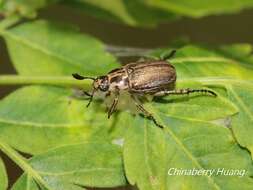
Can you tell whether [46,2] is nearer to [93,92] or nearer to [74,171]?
[93,92]

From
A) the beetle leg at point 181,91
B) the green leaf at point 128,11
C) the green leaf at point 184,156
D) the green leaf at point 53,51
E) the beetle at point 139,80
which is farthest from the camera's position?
the green leaf at point 128,11

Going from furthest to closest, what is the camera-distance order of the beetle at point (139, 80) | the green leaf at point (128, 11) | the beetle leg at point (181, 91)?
1. the green leaf at point (128, 11)
2. the beetle at point (139, 80)
3. the beetle leg at point (181, 91)

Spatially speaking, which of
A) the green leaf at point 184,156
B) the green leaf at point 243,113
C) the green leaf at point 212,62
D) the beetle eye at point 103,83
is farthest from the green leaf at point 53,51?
the green leaf at point 243,113

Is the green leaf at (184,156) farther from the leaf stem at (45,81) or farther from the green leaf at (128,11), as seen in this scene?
the green leaf at (128,11)

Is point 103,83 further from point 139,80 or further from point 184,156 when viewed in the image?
point 184,156

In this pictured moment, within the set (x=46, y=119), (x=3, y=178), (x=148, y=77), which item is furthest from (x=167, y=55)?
(x=3, y=178)

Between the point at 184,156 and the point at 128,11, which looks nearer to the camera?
the point at 184,156

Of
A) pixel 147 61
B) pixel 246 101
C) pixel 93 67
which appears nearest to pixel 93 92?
pixel 93 67

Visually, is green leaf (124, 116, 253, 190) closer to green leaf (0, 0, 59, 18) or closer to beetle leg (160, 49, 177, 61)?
beetle leg (160, 49, 177, 61)
